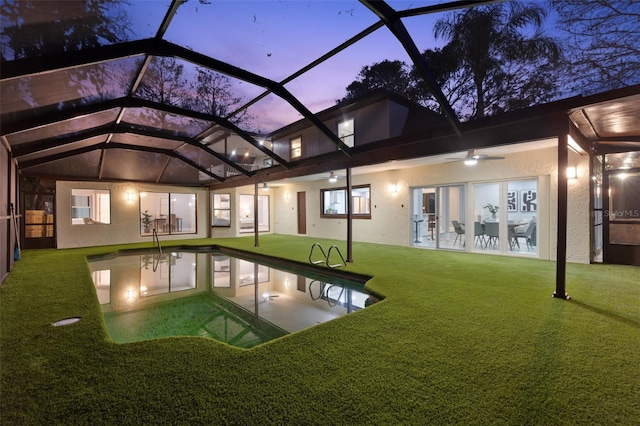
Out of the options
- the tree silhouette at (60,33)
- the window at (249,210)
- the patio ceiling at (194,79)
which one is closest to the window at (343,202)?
Result: the patio ceiling at (194,79)

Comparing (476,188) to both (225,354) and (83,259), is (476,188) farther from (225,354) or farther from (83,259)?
(83,259)

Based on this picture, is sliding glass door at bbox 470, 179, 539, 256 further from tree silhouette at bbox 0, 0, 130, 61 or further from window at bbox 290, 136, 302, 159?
tree silhouette at bbox 0, 0, 130, 61

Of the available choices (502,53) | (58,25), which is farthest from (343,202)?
(58,25)

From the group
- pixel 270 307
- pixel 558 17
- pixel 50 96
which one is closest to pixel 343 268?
pixel 270 307

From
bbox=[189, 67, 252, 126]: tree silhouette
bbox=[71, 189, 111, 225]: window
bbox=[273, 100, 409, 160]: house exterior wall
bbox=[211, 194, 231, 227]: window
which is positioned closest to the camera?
bbox=[189, 67, 252, 126]: tree silhouette

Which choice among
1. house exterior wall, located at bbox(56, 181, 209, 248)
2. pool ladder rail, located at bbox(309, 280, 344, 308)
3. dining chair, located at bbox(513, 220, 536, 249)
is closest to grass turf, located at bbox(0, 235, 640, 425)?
pool ladder rail, located at bbox(309, 280, 344, 308)

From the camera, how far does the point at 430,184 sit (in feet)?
30.0

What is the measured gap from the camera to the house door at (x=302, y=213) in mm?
13655

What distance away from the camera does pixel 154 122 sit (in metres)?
7.93

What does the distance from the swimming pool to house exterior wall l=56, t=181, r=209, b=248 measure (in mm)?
3227

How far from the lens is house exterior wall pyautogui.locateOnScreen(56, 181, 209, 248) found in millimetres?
10500

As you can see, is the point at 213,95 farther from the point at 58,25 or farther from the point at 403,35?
the point at 403,35

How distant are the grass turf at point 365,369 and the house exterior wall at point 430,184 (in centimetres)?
303

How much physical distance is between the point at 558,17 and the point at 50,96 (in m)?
15.6
